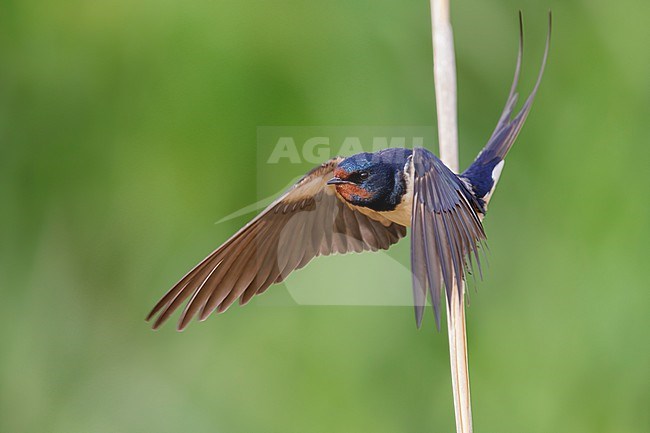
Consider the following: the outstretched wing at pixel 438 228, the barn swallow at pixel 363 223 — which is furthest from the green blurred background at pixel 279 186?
the outstretched wing at pixel 438 228

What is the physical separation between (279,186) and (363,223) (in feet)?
1.86

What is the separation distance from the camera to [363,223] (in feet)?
4.95

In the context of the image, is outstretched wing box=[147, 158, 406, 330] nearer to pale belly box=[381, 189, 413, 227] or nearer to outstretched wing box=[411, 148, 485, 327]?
pale belly box=[381, 189, 413, 227]

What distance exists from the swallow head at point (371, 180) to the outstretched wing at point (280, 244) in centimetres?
5

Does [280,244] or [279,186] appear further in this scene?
[279,186]

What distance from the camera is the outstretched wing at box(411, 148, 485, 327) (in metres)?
0.96

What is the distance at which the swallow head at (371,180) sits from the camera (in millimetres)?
1345

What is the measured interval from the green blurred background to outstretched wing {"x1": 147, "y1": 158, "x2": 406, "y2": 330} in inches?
19.9

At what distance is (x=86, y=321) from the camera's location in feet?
6.80

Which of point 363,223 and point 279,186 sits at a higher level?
point 279,186

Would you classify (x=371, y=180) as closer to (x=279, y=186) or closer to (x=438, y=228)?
(x=438, y=228)

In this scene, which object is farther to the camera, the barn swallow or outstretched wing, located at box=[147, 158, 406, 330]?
outstretched wing, located at box=[147, 158, 406, 330]

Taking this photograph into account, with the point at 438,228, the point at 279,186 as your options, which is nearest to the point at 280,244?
the point at 438,228

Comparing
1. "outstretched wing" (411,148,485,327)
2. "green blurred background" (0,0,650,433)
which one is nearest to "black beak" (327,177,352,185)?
"outstretched wing" (411,148,485,327)
